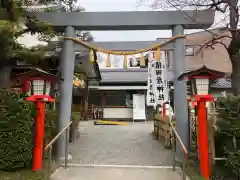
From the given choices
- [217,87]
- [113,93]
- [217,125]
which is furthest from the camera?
[113,93]

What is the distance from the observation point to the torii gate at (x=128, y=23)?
7129mm

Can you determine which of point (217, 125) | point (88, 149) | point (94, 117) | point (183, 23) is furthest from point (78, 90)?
point (217, 125)

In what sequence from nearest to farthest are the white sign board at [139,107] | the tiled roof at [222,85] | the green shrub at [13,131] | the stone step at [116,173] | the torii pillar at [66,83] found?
1. the green shrub at [13,131]
2. the stone step at [116,173]
3. the torii pillar at [66,83]
4. the tiled roof at [222,85]
5. the white sign board at [139,107]

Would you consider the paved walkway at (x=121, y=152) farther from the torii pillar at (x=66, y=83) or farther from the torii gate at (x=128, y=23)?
the torii gate at (x=128, y=23)

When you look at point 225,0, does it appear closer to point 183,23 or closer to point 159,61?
point 183,23

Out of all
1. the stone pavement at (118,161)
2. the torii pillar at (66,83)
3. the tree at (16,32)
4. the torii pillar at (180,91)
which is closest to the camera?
the stone pavement at (118,161)

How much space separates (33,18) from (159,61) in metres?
3.97

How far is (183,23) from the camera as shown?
714 centimetres

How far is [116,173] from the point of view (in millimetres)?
5812

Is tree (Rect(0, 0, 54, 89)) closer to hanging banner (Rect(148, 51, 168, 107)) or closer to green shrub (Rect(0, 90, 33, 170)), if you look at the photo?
green shrub (Rect(0, 90, 33, 170))

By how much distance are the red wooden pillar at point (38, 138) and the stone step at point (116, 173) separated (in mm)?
500

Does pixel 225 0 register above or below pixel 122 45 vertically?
above

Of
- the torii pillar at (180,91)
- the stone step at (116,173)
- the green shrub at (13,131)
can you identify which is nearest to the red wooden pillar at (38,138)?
the green shrub at (13,131)

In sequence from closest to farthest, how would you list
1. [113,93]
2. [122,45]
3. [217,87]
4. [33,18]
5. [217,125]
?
1. [217,125]
2. [33,18]
3. [122,45]
4. [217,87]
5. [113,93]
